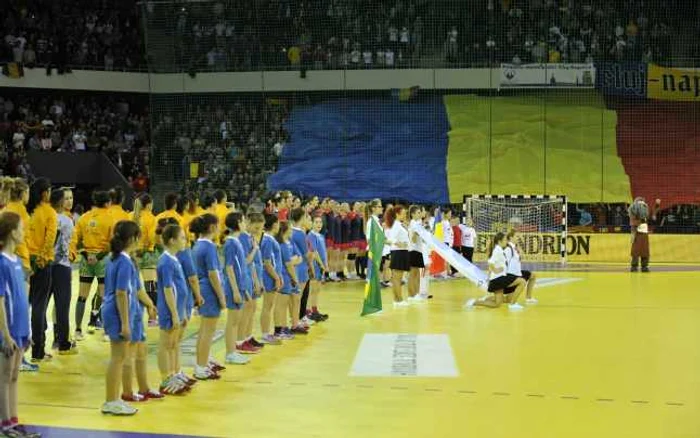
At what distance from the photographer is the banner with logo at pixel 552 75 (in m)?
25.5

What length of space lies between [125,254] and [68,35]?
89.9ft

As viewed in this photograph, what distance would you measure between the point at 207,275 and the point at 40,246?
1.94 m

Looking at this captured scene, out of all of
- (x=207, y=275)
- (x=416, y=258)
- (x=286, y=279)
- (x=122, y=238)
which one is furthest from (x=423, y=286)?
(x=122, y=238)

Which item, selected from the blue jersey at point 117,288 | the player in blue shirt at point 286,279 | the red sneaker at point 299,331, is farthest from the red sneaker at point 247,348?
the blue jersey at point 117,288

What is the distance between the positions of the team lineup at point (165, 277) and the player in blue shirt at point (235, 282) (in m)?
0.01

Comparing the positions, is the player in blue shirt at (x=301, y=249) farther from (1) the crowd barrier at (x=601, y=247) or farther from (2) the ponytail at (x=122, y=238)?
(1) the crowd barrier at (x=601, y=247)

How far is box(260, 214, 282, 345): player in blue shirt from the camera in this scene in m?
10.5

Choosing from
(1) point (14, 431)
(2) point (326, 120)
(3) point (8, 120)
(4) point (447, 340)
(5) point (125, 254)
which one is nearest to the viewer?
(1) point (14, 431)

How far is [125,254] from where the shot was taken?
7289mm

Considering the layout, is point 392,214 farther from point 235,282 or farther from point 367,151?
point 367,151

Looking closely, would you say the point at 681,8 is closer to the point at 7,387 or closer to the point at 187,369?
the point at 187,369

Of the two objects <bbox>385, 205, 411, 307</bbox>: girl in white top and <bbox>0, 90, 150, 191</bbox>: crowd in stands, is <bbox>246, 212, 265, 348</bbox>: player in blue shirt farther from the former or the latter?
<bbox>0, 90, 150, 191</bbox>: crowd in stands

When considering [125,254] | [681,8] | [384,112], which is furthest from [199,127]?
[125,254]

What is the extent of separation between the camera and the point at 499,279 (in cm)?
1458
